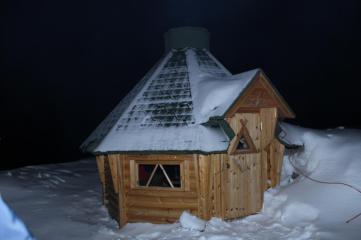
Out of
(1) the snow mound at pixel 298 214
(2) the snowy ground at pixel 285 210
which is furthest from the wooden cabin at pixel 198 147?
(1) the snow mound at pixel 298 214

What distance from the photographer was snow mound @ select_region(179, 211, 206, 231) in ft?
27.8

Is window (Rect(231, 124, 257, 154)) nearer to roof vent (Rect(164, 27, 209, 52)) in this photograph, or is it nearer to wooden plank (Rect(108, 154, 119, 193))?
wooden plank (Rect(108, 154, 119, 193))

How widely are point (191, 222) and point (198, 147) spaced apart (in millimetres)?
1944

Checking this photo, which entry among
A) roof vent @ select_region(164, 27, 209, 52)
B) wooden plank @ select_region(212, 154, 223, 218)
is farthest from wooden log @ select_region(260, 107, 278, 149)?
roof vent @ select_region(164, 27, 209, 52)

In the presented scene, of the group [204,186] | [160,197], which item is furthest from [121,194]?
[204,186]

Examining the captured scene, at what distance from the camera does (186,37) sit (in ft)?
39.9

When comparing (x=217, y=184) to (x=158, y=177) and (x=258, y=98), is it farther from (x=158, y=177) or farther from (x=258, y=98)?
(x=158, y=177)

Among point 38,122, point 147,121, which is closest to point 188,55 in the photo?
point 147,121

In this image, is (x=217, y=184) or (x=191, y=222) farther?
(x=217, y=184)

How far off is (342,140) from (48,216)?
389 inches

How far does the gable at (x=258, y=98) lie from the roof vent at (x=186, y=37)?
3.81 meters

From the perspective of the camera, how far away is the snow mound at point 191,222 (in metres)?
8.47

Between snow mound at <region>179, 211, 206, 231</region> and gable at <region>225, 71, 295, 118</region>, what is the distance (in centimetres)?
285

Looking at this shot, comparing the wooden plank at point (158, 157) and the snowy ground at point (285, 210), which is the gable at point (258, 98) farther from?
the snowy ground at point (285, 210)
